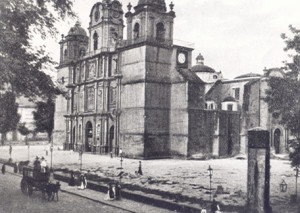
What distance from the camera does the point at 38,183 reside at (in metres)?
17.6

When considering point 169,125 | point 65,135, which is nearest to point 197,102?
point 169,125

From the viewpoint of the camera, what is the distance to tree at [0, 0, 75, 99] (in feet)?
32.1

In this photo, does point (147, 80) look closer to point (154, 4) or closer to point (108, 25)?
point (154, 4)

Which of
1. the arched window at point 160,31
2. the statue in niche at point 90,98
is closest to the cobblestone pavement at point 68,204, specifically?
the arched window at point 160,31

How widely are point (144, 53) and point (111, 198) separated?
2320 centimetres

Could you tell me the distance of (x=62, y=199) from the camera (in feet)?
58.8

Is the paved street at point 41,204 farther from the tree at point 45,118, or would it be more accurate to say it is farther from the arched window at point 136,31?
the tree at point 45,118

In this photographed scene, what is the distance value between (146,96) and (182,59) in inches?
269

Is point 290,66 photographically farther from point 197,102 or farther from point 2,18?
point 197,102

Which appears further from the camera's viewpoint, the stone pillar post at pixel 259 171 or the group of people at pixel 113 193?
the group of people at pixel 113 193

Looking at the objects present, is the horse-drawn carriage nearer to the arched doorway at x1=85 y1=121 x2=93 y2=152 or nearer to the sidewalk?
the sidewalk

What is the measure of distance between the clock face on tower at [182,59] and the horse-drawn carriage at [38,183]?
2572 centimetres

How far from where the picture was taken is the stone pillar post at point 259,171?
12.9 m

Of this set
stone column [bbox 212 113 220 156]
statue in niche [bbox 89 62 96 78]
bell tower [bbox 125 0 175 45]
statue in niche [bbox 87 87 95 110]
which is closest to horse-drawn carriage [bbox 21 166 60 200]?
bell tower [bbox 125 0 175 45]
